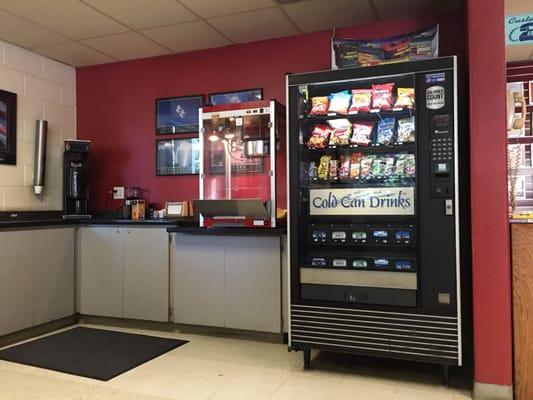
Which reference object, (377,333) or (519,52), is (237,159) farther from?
(519,52)

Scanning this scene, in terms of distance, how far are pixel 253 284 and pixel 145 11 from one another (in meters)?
2.43

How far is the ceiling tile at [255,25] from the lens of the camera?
3.80 meters

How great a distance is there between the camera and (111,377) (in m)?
3.10

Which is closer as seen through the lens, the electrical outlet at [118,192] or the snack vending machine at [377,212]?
the snack vending machine at [377,212]

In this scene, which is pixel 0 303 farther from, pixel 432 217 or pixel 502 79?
pixel 502 79

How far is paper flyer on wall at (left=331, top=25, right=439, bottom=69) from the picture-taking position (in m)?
3.33

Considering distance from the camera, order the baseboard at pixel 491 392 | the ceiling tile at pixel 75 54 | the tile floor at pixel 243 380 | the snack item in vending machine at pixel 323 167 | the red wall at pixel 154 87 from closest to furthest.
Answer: the baseboard at pixel 491 392 → the tile floor at pixel 243 380 → the snack item in vending machine at pixel 323 167 → the red wall at pixel 154 87 → the ceiling tile at pixel 75 54

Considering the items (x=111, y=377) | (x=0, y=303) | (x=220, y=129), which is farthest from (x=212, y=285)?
(x=0, y=303)

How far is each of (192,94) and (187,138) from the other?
459mm

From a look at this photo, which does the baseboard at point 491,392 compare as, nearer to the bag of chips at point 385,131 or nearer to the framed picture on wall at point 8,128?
the bag of chips at point 385,131

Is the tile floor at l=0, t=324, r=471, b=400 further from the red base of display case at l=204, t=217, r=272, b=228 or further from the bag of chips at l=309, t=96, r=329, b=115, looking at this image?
the bag of chips at l=309, t=96, r=329, b=115

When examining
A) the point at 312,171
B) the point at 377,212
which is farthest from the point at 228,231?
the point at 377,212

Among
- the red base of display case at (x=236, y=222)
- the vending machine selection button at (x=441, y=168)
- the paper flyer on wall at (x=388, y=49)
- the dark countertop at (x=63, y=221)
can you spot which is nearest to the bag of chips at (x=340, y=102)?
the paper flyer on wall at (x=388, y=49)

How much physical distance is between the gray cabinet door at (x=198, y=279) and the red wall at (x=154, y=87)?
768mm
